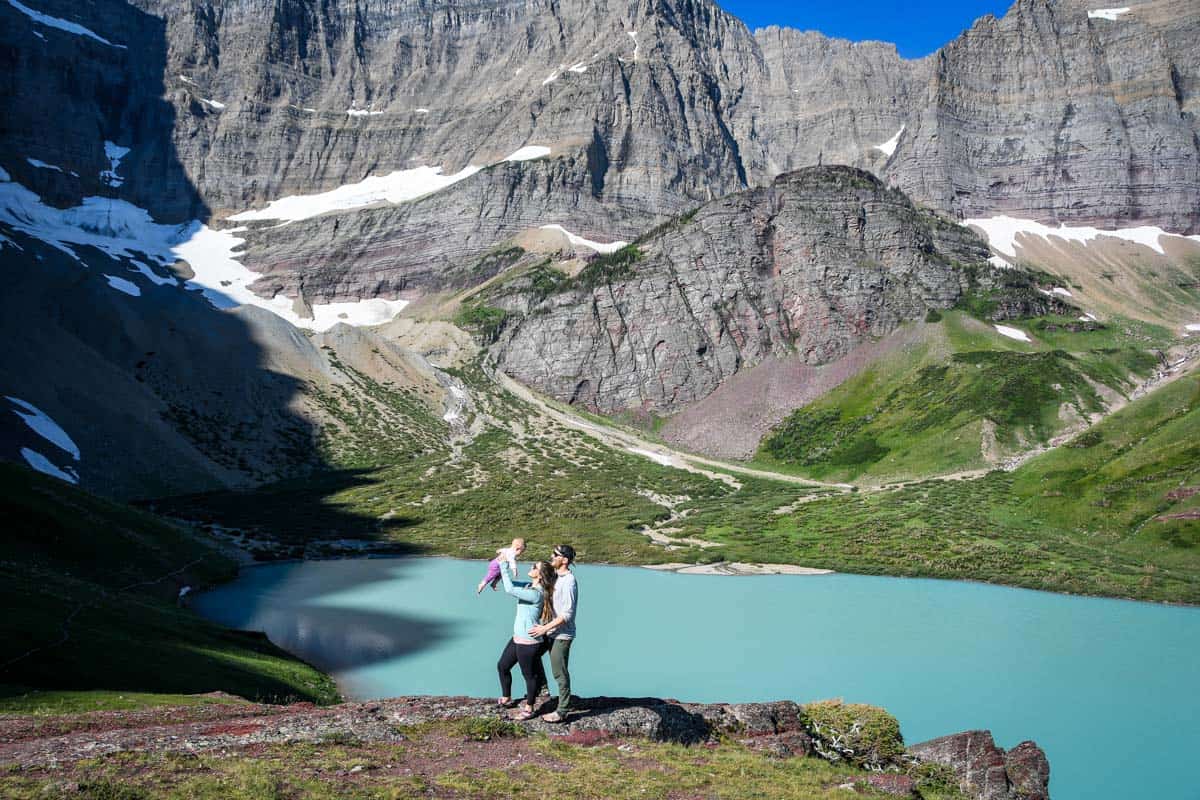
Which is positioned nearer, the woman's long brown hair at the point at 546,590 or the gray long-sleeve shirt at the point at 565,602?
the gray long-sleeve shirt at the point at 565,602

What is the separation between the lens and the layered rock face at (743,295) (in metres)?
146

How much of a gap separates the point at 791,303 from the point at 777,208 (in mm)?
21765

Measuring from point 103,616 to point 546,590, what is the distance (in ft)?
79.3

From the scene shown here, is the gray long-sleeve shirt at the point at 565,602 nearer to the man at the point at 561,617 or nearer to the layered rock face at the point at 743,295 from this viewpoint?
the man at the point at 561,617

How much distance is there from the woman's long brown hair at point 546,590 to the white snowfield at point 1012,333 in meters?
138

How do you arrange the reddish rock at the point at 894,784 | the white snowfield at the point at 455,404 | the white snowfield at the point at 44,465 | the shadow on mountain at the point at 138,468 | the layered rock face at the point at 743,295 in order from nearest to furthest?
the reddish rock at the point at 894,784, the shadow on mountain at the point at 138,468, the white snowfield at the point at 44,465, the white snowfield at the point at 455,404, the layered rock face at the point at 743,295

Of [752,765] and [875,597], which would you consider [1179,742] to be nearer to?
[752,765]

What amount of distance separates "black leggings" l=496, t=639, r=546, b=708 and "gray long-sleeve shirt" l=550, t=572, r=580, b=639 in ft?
1.71

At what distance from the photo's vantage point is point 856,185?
159 m

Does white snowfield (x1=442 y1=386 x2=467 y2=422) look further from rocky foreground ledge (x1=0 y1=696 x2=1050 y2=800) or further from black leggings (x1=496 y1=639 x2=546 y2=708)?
black leggings (x1=496 y1=639 x2=546 y2=708)

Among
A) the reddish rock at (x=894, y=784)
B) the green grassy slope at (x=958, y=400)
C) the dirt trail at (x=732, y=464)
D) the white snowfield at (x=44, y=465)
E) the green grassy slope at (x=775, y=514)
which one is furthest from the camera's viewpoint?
the green grassy slope at (x=958, y=400)

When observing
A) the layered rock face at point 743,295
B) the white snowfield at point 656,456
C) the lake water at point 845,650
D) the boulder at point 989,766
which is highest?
the layered rock face at point 743,295

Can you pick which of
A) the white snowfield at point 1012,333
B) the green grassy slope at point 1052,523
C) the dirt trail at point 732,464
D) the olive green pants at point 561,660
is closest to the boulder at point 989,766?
the olive green pants at point 561,660

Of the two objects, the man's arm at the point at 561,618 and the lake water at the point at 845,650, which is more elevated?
the man's arm at the point at 561,618
